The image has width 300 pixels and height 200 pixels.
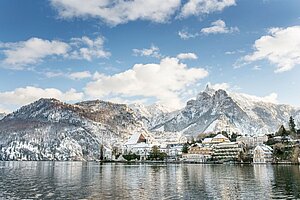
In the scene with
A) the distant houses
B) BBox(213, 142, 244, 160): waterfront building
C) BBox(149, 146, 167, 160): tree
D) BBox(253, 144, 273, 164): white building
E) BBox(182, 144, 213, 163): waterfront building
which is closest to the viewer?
the distant houses

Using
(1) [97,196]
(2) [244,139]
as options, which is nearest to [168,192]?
(1) [97,196]

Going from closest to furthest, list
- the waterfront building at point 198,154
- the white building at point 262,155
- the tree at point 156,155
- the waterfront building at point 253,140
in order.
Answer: the white building at point 262,155 < the waterfront building at point 198,154 < the tree at point 156,155 < the waterfront building at point 253,140

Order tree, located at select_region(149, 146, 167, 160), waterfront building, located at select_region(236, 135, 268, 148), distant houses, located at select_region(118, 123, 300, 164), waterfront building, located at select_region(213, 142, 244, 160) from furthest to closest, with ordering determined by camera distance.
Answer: waterfront building, located at select_region(236, 135, 268, 148) → tree, located at select_region(149, 146, 167, 160) → waterfront building, located at select_region(213, 142, 244, 160) → distant houses, located at select_region(118, 123, 300, 164)

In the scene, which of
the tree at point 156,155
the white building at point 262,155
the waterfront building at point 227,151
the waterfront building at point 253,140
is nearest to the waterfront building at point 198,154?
the waterfront building at point 227,151

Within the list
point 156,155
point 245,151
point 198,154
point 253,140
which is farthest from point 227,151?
point 156,155

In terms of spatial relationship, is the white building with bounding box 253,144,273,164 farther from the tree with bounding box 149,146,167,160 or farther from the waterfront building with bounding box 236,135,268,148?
the tree with bounding box 149,146,167,160

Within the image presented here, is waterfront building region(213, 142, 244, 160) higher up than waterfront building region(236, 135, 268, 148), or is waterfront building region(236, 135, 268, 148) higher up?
waterfront building region(236, 135, 268, 148)

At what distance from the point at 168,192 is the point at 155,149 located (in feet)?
491

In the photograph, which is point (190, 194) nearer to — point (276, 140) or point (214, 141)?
point (276, 140)

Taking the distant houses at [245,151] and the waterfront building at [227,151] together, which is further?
the waterfront building at [227,151]

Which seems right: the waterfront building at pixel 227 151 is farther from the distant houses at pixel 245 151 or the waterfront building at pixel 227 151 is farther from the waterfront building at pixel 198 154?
the waterfront building at pixel 198 154

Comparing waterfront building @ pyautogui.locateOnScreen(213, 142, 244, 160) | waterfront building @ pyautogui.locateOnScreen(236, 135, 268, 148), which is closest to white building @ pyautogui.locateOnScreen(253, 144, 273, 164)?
waterfront building @ pyautogui.locateOnScreen(213, 142, 244, 160)

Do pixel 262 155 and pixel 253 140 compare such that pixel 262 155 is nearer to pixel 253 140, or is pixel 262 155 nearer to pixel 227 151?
pixel 227 151

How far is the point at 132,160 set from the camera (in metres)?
189
